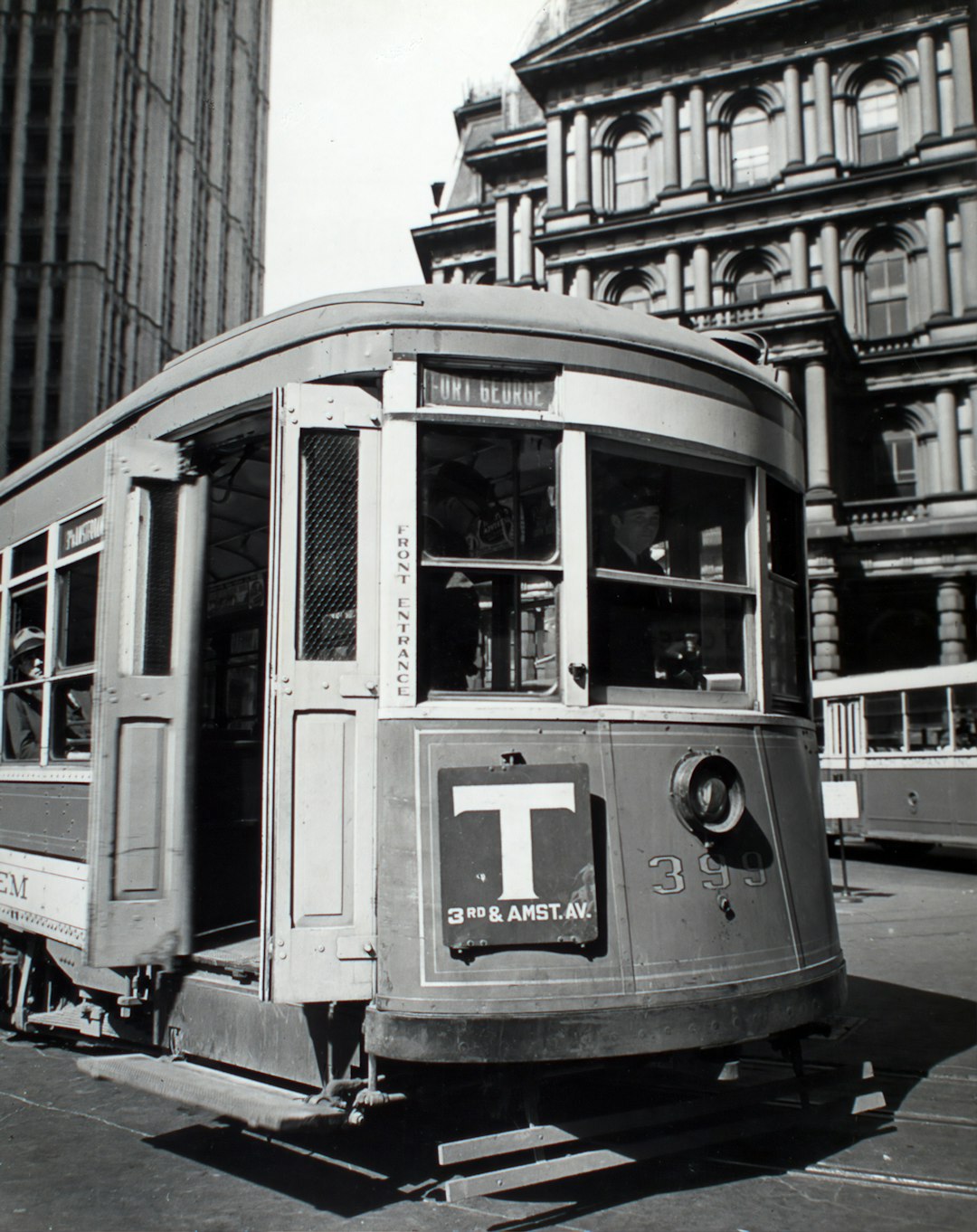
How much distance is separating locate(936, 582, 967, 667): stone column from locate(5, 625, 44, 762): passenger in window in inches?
916

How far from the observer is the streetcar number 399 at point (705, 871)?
3.76 meters

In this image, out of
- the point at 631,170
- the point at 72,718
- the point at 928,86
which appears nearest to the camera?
the point at 72,718

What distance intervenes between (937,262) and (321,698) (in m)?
28.3

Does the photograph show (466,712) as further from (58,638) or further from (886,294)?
(886,294)

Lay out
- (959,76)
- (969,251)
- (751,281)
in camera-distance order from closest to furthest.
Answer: (969,251) → (959,76) → (751,281)

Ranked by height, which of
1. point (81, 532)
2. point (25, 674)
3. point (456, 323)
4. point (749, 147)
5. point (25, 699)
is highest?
point (749, 147)

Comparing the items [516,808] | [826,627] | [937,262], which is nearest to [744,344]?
[516,808]

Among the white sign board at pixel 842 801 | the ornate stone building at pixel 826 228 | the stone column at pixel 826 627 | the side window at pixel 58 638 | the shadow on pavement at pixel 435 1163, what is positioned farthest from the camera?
the ornate stone building at pixel 826 228

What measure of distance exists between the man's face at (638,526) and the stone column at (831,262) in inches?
1060

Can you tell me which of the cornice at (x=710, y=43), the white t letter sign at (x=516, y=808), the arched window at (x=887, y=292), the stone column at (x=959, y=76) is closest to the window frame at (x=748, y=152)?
the cornice at (x=710, y=43)

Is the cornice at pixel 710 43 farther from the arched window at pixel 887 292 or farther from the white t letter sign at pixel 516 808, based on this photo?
the white t letter sign at pixel 516 808

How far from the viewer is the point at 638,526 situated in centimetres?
419

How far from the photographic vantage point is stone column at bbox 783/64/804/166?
2948 centimetres

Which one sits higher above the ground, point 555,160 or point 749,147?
point 555,160
